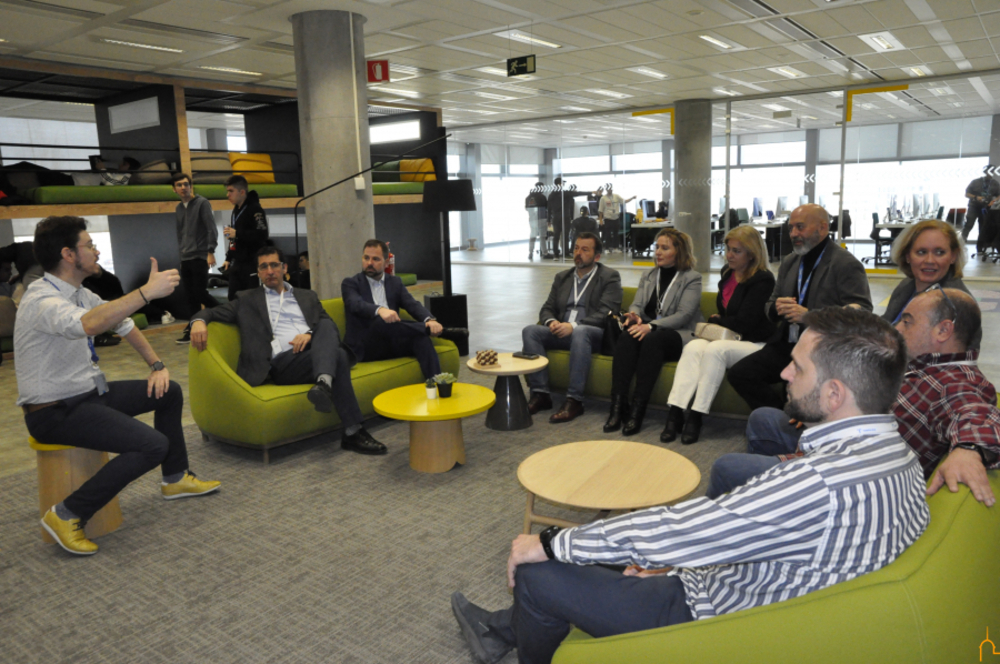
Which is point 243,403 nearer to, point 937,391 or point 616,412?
point 616,412

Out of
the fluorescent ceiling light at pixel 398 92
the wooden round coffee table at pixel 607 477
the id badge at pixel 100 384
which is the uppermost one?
the fluorescent ceiling light at pixel 398 92

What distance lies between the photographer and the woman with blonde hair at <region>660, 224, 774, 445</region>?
14.3 feet

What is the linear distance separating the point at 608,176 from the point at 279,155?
693 cm

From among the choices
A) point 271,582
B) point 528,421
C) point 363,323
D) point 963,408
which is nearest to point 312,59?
point 363,323

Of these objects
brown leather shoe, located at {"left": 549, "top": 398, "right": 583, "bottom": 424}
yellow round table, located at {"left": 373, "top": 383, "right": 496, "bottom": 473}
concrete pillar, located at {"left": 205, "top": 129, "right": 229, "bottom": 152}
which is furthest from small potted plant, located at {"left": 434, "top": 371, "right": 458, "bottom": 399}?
concrete pillar, located at {"left": 205, "top": 129, "right": 229, "bottom": 152}

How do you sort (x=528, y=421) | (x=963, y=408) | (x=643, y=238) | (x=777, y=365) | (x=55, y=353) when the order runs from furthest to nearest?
(x=643, y=238)
(x=528, y=421)
(x=777, y=365)
(x=55, y=353)
(x=963, y=408)

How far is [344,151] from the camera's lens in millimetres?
6645

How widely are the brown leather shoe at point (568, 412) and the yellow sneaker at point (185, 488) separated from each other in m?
2.22

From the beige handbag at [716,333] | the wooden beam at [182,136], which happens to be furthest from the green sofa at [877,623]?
the wooden beam at [182,136]

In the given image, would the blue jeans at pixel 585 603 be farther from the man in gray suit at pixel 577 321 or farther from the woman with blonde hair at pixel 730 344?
the man in gray suit at pixel 577 321

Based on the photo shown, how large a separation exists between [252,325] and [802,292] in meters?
3.40

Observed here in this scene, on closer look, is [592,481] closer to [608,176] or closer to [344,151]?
[344,151]

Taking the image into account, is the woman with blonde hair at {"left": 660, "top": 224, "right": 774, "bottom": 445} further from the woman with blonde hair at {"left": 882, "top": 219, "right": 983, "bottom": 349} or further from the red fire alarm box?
the red fire alarm box

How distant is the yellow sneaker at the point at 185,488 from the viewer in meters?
3.65
